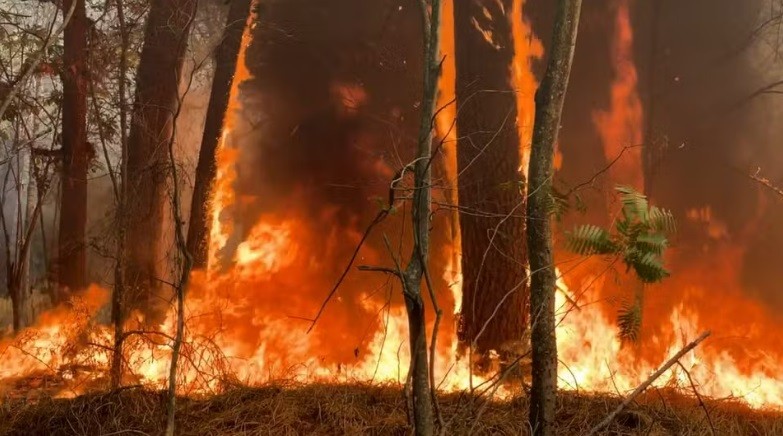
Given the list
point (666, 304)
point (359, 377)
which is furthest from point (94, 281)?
point (666, 304)

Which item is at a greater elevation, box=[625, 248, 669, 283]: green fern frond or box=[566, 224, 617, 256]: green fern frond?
box=[566, 224, 617, 256]: green fern frond

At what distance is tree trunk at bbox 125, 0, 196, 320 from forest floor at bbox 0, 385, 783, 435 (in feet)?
4.63

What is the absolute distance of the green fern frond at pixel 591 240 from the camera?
4.25 metres

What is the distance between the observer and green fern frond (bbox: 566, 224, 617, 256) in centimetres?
425

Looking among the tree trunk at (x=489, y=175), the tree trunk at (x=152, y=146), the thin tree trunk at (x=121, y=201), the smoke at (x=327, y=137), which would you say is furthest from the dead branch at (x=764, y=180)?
the thin tree trunk at (x=121, y=201)

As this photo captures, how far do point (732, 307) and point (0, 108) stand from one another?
7868 mm

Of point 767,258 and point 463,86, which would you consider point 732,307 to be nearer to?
point 767,258

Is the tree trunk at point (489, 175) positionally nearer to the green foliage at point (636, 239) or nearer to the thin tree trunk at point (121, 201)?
the green foliage at point (636, 239)

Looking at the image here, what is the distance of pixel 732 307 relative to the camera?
25.3 feet

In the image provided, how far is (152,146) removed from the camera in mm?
7082

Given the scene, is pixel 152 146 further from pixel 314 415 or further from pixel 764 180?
pixel 764 180

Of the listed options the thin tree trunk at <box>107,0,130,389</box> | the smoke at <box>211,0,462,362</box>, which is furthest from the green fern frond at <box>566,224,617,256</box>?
the thin tree trunk at <box>107,0,130,389</box>

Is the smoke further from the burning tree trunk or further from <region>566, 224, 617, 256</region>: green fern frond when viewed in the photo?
the burning tree trunk

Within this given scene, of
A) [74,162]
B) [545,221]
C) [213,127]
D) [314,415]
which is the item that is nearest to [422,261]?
[545,221]
